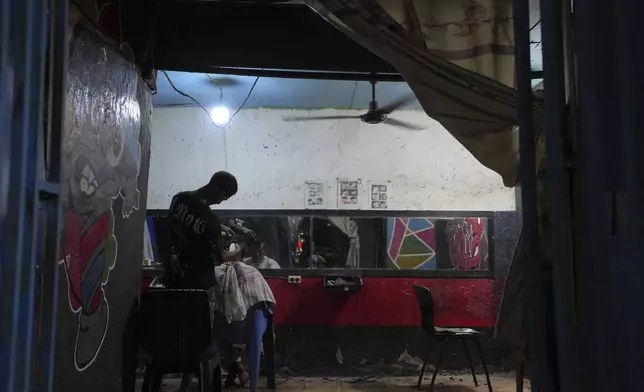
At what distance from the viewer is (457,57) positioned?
1943mm

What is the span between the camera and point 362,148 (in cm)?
552

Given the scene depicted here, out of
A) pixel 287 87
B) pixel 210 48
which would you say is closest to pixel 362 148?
pixel 287 87

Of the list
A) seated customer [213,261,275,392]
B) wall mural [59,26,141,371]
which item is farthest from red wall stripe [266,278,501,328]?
wall mural [59,26,141,371]

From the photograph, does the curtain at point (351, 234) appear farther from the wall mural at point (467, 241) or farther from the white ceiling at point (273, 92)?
the white ceiling at point (273, 92)

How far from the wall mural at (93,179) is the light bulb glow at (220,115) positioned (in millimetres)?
2356

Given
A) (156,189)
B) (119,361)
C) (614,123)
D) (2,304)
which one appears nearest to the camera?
(2,304)

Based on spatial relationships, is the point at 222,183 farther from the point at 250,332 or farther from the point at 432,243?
the point at 432,243

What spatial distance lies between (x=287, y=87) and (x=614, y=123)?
12.3 feet

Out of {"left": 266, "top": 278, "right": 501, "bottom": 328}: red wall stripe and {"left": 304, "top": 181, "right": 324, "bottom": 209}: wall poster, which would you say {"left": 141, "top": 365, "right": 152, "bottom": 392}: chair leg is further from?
{"left": 304, "top": 181, "right": 324, "bottom": 209}: wall poster

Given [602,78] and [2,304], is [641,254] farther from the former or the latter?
[2,304]

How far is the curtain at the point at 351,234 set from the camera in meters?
5.28

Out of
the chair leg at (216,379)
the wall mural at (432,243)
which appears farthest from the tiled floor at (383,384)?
the wall mural at (432,243)

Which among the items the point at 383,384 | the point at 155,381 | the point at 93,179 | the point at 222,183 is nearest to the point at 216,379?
the point at 155,381

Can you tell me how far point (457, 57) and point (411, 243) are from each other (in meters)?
3.55
